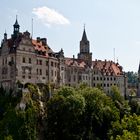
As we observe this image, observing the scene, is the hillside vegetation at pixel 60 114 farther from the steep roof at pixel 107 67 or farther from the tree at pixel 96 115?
the steep roof at pixel 107 67

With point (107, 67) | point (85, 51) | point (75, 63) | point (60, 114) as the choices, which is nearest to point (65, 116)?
point (60, 114)

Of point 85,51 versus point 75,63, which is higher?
point 85,51

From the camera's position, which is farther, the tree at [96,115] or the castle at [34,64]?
the castle at [34,64]

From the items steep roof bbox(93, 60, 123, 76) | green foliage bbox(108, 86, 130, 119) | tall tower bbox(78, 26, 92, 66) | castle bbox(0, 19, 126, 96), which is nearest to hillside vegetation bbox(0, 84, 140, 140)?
castle bbox(0, 19, 126, 96)

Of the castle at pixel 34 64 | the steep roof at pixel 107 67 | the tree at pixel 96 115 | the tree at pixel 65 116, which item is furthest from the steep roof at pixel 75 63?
the tree at pixel 65 116

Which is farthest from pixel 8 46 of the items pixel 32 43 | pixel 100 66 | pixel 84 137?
pixel 100 66

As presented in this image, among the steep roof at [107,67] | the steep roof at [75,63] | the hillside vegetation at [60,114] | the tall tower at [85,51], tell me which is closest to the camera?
the hillside vegetation at [60,114]

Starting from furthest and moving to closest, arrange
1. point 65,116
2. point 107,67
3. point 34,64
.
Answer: point 107,67 < point 34,64 < point 65,116

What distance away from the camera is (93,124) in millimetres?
91875

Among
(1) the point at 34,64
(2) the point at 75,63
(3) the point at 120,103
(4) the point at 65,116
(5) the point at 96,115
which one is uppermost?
(2) the point at 75,63

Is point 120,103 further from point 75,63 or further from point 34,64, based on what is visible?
point 34,64

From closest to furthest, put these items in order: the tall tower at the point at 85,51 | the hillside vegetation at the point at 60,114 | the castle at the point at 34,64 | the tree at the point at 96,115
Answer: the hillside vegetation at the point at 60,114, the tree at the point at 96,115, the castle at the point at 34,64, the tall tower at the point at 85,51

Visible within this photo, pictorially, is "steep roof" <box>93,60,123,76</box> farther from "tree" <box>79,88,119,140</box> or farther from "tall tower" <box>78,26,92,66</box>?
"tree" <box>79,88,119,140</box>

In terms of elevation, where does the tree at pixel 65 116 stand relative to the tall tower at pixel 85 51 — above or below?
below
